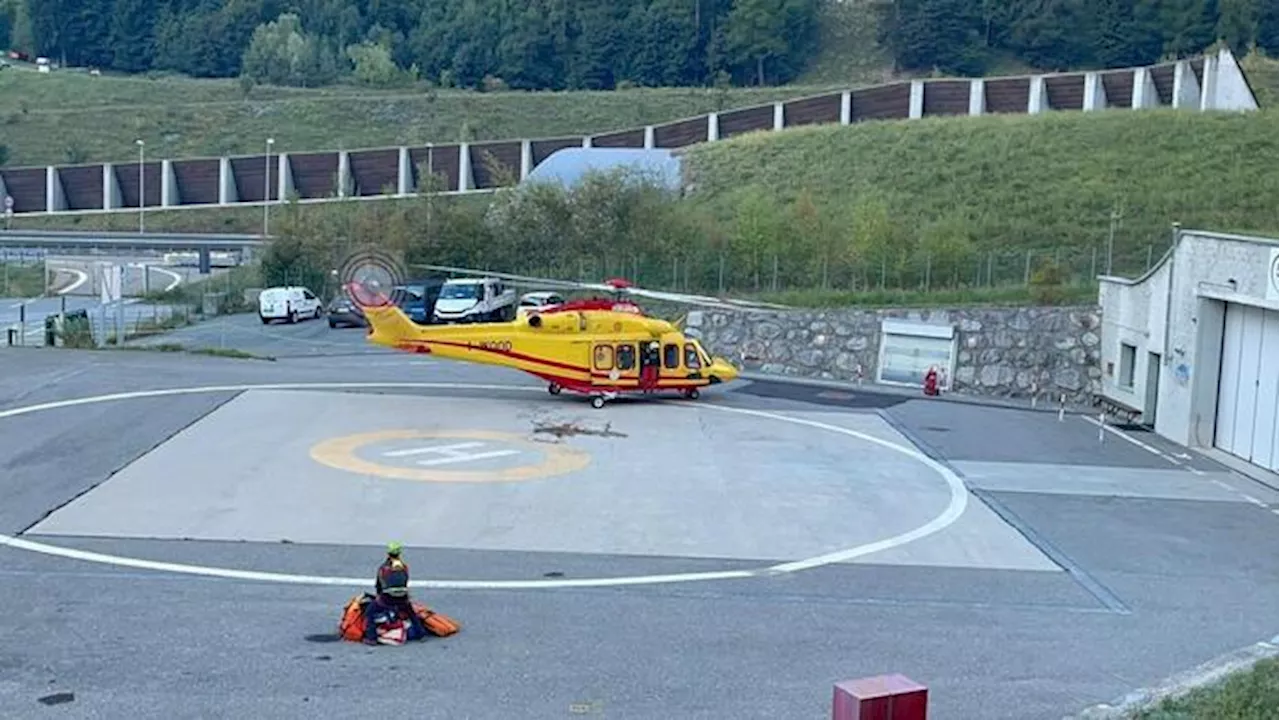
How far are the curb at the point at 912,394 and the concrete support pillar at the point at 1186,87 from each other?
44464mm

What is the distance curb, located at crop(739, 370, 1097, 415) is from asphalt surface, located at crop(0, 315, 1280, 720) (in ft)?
29.9

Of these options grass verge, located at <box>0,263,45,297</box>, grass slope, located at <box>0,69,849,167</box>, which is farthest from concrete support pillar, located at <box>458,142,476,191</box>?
grass verge, located at <box>0,263,45,297</box>

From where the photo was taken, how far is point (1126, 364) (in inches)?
1475

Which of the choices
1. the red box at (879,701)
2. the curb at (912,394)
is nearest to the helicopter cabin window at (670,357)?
the curb at (912,394)

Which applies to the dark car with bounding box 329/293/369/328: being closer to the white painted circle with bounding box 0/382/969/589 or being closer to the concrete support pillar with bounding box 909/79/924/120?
the white painted circle with bounding box 0/382/969/589

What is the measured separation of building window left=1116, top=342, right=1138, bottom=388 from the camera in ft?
122

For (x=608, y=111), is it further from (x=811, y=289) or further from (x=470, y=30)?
(x=811, y=289)

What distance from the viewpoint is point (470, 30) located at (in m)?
141

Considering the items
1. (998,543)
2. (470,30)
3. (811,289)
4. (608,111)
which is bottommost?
(998,543)

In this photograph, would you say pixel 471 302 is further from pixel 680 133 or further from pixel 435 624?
pixel 680 133

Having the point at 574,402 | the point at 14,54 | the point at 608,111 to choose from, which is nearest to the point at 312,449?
the point at 574,402

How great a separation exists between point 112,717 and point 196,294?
49502 millimetres

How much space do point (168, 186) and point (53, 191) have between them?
7.97 m

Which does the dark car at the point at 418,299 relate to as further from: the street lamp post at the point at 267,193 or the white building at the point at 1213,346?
the street lamp post at the point at 267,193
